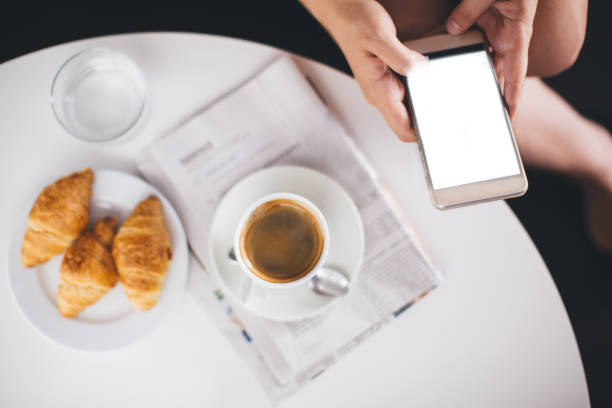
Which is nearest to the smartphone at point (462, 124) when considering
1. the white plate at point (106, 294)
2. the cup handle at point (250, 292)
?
the cup handle at point (250, 292)

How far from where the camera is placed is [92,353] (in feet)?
2.37

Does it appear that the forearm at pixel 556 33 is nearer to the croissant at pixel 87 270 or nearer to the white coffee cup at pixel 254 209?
the white coffee cup at pixel 254 209

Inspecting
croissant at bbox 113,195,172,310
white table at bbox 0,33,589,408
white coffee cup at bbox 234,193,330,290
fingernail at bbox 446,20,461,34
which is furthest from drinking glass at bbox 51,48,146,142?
fingernail at bbox 446,20,461,34

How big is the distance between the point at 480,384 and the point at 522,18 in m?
0.62

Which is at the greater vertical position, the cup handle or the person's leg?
the cup handle

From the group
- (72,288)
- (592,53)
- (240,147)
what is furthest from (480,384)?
(592,53)

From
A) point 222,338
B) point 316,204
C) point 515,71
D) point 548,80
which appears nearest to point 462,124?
point 515,71

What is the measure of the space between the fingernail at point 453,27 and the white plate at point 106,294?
1.82 ft

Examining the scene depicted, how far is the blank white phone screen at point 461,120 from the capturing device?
1.94ft

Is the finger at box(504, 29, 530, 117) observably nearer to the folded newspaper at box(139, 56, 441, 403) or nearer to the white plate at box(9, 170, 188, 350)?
the folded newspaper at box(139, 56, 441, 403)

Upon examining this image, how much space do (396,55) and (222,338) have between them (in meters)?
0.55

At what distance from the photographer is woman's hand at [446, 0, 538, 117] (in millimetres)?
642

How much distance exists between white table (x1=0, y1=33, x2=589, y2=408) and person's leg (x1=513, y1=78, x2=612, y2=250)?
1.20ft

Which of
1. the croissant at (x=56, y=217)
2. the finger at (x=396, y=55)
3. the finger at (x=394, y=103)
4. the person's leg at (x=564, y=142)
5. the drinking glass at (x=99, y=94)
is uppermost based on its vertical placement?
the drinking glass at (x=99, y=94)
